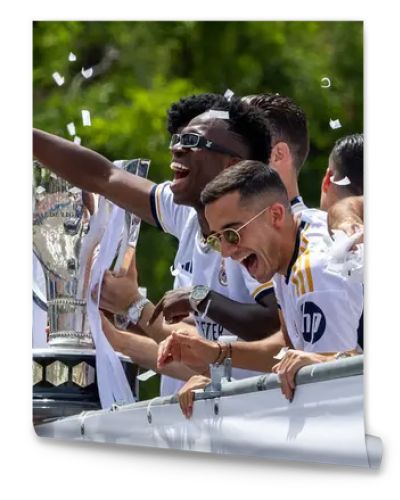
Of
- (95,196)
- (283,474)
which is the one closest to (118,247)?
(95,196)

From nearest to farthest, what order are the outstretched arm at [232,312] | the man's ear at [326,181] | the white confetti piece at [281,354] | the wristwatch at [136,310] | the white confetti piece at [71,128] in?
the man's ear at [326,181]
the white confetti piece at [281,354]
the outstretched arm at [232,312]
the wristwatch at [136,310]
the white confetti piece at [71,128]

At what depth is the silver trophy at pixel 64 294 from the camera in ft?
16.7

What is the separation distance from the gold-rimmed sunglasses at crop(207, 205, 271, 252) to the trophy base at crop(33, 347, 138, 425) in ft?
2.38

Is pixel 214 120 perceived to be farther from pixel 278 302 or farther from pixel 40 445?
pixel 40 445

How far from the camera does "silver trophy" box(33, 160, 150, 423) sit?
5098mm

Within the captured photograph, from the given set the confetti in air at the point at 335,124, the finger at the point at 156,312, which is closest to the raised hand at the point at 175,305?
the finger at the point at 156,312

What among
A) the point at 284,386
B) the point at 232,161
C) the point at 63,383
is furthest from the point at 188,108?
the point at 63,383

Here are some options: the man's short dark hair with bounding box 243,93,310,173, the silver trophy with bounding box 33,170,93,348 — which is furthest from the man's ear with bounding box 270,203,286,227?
the silver trophy with bounding box 33,170,93,348

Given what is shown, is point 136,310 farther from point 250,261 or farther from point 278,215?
point 278,215

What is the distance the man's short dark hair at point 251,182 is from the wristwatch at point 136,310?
0.53 metres

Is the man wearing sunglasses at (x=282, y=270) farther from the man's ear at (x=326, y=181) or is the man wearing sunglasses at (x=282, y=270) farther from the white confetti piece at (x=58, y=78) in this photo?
the white confetti piece at (x=58, y=78)

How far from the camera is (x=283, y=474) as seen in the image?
459 centimetres

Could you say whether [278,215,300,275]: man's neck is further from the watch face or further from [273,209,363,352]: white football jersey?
the watch face
